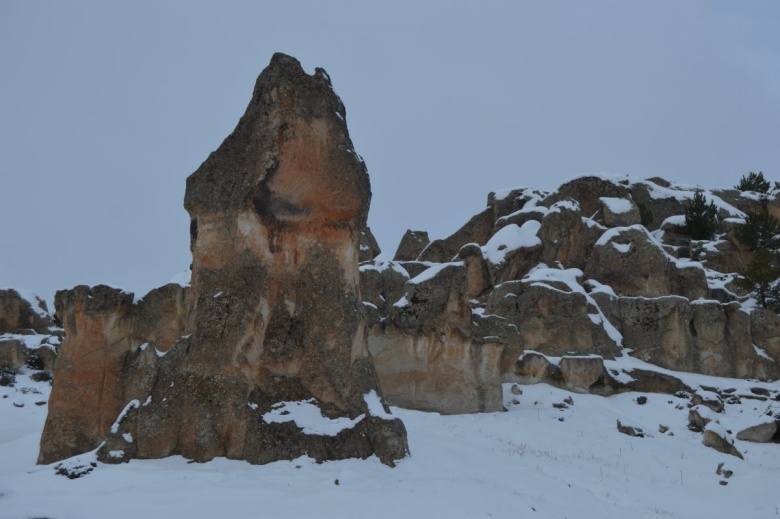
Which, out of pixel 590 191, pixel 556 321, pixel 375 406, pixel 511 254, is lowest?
pixel 375 406

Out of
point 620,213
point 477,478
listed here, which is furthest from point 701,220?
point 477,478

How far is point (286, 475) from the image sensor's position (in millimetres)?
8883

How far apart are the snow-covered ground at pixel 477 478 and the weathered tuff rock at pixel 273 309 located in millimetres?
443

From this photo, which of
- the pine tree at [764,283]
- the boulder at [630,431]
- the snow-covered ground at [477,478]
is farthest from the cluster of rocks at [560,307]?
the boulder at [630,431]

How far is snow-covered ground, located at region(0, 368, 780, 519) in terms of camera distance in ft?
24.7

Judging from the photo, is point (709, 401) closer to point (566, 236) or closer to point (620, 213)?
point (566, 236)

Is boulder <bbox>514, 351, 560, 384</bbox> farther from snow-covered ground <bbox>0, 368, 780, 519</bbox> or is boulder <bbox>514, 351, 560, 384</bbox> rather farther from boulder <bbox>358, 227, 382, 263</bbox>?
boulder <bbox>358, 227, 382, 263</bbox>

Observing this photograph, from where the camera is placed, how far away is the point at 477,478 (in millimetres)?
9867

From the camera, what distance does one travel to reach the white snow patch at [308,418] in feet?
32.3

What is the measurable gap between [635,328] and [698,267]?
661 cm

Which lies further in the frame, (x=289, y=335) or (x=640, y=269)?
(x=640, y=269)

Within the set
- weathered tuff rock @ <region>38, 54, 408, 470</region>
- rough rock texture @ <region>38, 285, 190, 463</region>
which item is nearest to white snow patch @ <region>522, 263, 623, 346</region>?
rough rock texture @ <region>38, 285, 190, 463</region>

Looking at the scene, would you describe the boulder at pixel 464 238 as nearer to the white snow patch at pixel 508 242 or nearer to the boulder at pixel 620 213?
the white snow patch at pixel 508 242

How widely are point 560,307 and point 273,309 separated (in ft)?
47.7
